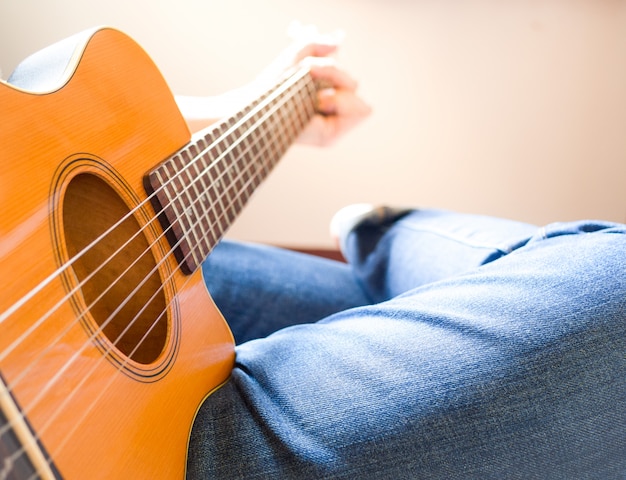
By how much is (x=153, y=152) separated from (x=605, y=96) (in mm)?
1329

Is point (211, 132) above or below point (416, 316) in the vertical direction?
above

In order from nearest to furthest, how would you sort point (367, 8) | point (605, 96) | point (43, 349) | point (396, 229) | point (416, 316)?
point (43, 349), point (416, 316), point (396, 229), point (367, 8), point (605, 96)

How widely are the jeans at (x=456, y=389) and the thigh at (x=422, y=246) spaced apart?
14 centimetres

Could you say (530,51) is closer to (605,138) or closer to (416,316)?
(605,138)

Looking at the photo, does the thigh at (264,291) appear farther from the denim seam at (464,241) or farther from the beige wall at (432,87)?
the beige wall at (432,87)

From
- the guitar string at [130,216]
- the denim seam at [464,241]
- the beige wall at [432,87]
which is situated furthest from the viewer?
the beige wall at [432,87]

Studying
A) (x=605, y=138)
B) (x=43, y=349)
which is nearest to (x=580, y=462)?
(x=43, y=349)

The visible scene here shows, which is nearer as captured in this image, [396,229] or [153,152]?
[153,152]

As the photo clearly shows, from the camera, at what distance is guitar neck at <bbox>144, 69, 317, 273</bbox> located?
488mm

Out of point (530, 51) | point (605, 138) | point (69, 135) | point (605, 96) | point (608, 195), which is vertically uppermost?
point (69, 135)

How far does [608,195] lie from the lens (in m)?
1.45

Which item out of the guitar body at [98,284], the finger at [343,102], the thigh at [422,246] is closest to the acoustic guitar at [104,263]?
the guitar body at [98,284]

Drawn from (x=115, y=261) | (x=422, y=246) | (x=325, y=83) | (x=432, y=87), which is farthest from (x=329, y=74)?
(x=115, y=261)

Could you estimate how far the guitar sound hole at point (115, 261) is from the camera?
0.45 m
